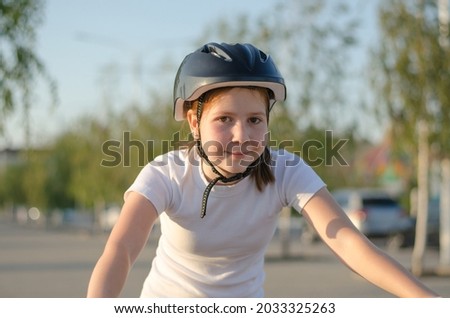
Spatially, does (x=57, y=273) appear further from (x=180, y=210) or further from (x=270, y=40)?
(x=180, y=210)

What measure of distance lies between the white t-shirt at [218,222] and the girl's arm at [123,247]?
0.36 ft

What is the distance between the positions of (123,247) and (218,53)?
2.40 feet

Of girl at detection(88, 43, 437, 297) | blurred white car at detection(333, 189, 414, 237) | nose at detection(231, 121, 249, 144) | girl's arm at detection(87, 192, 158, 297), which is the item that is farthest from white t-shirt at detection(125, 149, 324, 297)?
blurred white car at detection(333, 189, 414, 237)

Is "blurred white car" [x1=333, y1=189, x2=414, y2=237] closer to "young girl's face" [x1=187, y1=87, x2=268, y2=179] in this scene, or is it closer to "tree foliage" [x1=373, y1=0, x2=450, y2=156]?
"tree foliage" [x1=373, y1=0, x2=450, y2=156]

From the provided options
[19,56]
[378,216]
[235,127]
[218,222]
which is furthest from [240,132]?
[378,216]

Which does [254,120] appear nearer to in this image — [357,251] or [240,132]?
[240,132]

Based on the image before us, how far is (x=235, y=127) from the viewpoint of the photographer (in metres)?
2.87

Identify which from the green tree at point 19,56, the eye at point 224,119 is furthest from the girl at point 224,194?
the green tree at point 19,56

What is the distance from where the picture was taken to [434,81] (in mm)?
15430

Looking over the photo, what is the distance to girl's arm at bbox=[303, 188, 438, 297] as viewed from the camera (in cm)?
261

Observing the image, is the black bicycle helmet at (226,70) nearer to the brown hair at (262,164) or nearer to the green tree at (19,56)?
the brown hair at (262,164)

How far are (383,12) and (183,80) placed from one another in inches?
513

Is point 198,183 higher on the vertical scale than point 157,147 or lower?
higher
